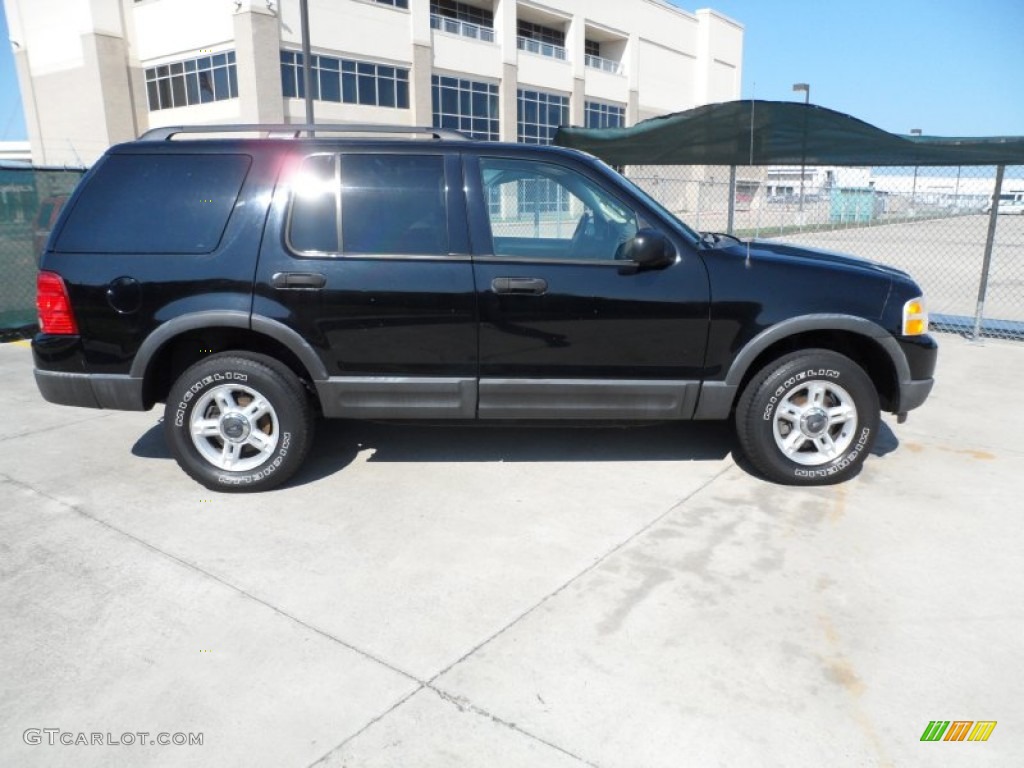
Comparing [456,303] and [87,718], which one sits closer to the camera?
[87,718]

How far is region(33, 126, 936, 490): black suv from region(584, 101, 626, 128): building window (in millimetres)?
47572

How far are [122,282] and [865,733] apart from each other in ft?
13.4

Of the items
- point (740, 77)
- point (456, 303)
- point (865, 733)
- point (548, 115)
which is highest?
point (740, 77)

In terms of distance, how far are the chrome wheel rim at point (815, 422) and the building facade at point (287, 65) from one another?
3095 cm

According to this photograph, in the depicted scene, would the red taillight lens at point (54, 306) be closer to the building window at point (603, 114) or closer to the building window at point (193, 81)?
the building window at point (193, 81)

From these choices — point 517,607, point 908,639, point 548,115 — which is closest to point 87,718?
point 517,607

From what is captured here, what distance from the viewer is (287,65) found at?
106 ft

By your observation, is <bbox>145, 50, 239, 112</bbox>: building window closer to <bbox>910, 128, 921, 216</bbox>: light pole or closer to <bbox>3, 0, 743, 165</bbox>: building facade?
<bbox>3, 0, 743, 165</bbox>: building facade

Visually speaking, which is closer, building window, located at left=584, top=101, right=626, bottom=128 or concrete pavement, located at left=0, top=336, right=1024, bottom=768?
concrete pavement, located at left=0, top=336, right=1024, bottom=768

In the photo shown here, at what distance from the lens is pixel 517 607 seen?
3234mm

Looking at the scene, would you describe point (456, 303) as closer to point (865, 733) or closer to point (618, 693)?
point (618, 693)

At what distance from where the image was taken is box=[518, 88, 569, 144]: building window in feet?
145

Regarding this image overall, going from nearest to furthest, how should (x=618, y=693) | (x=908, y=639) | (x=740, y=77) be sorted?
(x=618, y=693) < (x=908, y=639) < (x=740, y=77)

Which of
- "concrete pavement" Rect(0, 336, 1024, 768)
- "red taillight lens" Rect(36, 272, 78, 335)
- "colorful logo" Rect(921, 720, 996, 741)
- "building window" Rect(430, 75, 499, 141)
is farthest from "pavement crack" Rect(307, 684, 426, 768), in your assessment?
"building window" Rect(430, 75, 499, 141)
